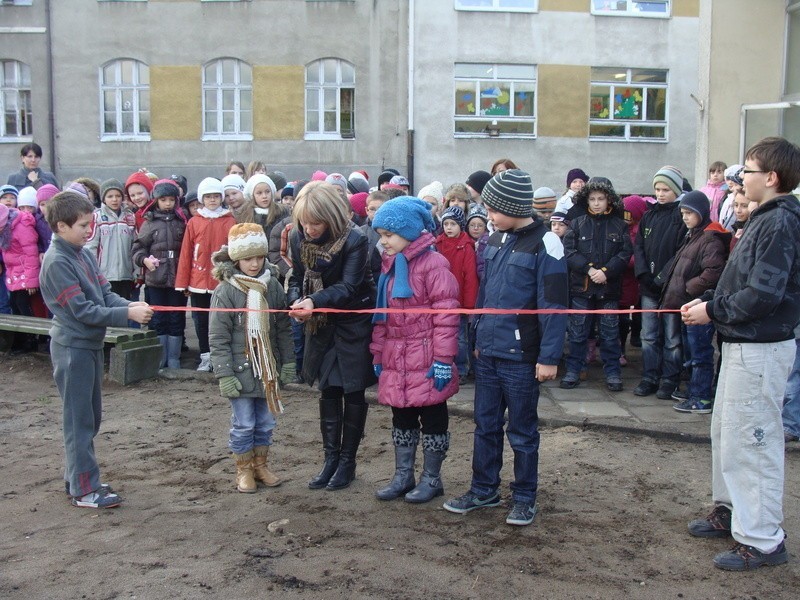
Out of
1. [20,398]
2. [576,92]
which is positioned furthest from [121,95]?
[20,398]

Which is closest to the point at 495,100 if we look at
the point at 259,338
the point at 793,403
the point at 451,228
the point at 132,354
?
the point at 451,228

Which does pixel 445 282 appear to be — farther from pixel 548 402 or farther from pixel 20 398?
pixel 20 398

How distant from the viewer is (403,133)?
915 inches

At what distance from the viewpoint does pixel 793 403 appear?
261 inches

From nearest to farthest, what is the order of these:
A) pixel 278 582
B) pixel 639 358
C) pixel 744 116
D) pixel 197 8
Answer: pixel 278 582 → pixel 639 358 → pixel 744 116 → pixel 197 8

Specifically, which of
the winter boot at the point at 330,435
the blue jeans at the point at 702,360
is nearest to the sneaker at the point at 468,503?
the winter boot at the point at 330,435

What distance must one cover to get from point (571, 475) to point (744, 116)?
7220 millimetres

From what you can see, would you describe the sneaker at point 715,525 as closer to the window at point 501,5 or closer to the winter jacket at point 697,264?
the winter jacket at point 697,264

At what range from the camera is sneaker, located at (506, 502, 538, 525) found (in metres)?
4.95

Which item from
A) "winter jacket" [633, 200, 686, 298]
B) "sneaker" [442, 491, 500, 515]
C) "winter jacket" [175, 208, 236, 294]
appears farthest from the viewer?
"winter jacket" [175, 208, 236, 294]

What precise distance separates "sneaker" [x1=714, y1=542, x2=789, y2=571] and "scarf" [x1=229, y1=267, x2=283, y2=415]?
2.78 metres

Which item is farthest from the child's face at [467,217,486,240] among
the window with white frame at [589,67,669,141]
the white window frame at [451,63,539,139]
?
the window with white frame at [589,67,669,141]

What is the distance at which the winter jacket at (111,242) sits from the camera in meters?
9.48

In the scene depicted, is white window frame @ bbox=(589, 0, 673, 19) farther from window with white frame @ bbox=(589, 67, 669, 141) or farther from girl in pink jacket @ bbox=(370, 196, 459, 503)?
girl in pink jacket @ bbox=(370, 196, 459, 503)
